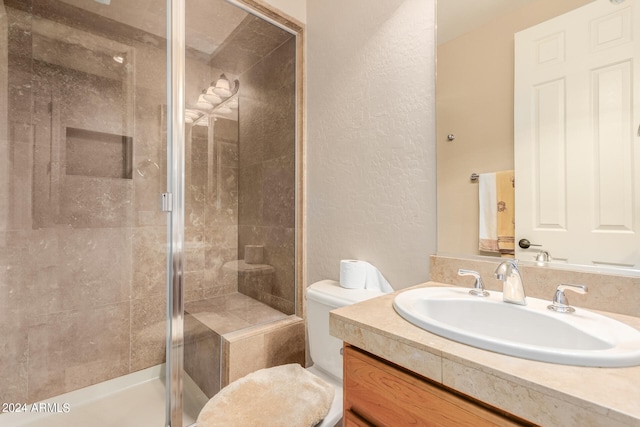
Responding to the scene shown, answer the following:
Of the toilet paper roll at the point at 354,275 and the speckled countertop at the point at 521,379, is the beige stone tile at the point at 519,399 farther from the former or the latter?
the toilet paper roll at the point at 354,275

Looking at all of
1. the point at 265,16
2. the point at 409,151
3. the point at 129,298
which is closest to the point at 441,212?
the point at 409,151

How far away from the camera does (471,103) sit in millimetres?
1061

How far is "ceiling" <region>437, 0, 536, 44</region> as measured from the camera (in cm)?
100

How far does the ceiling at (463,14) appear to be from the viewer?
3.29 ft

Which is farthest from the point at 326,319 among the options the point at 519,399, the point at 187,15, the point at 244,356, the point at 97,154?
the point at 187,15

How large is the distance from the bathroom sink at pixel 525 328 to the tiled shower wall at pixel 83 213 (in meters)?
1.25

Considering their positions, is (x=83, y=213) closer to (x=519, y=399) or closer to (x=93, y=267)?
(x=93, y=267)

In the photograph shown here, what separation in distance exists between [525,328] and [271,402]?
84 cm

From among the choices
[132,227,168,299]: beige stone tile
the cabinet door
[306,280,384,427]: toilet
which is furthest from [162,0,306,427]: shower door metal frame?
the cabinet door

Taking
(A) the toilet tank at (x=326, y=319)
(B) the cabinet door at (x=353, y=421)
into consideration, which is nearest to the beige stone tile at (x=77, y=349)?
(A) the toilet tank at (x=326, y=319)

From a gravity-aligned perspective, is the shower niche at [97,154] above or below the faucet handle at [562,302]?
above

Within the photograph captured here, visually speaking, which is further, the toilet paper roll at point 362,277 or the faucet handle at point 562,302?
the toilet paper roll at point 362,277

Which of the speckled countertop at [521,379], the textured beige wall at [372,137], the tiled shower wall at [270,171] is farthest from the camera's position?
the tiled shower wall at [270,171]

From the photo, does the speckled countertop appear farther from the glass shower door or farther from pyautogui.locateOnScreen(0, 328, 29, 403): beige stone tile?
pyautogui.locateOnScreen(0, 328, 29, 403): beige stone tile
